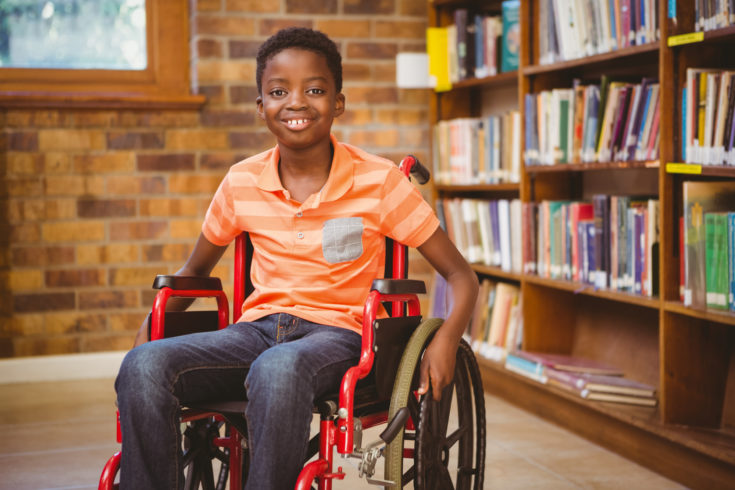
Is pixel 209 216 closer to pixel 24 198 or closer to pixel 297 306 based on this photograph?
pixel 297 306

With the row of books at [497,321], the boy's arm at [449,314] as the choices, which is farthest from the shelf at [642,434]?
the boy's arm at [449,314]

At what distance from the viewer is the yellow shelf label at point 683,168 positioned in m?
2.44

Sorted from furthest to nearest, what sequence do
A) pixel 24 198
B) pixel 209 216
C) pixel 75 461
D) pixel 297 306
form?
pixel 24 198 < pixel 75 461 < pixel 209 216 < pixel 297 306

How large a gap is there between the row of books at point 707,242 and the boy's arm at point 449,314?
2.71 feet

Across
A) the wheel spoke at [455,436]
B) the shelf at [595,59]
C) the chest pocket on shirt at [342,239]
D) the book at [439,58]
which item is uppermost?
the book at [439,58]

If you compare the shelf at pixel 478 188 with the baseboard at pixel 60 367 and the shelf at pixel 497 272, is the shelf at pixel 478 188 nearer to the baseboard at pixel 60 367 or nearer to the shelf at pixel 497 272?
the shelf at pixel 497 272

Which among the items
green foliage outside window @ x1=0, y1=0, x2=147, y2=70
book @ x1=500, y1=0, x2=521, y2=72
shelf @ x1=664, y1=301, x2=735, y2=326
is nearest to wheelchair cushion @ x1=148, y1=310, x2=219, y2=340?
shelf @ x1=664, y1=301, x2=735, y2=326

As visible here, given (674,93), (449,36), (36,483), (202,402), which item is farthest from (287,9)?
(202,402)

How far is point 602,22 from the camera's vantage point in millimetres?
2947

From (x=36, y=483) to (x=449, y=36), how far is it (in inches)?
96.2

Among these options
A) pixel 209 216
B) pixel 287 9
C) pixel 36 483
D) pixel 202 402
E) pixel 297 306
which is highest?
pixel 287 9

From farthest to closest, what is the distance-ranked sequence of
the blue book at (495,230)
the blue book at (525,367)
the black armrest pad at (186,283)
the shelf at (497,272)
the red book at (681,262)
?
the blue book at (495,230), the shelf at (497,272), the blue book at (525,367), the red book at (681,262), the black armrest pad at (186,283)

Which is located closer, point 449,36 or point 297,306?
point 297,306

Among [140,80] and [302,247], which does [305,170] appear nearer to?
[302,247]
